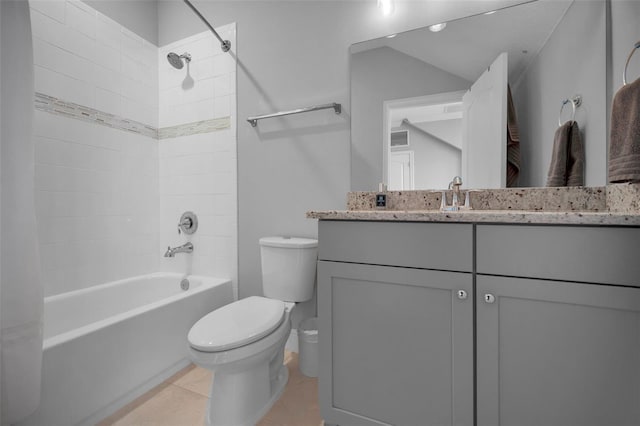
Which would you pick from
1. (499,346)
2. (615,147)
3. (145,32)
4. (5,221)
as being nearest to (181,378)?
(5,221)

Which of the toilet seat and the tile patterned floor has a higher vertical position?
the toilet seat

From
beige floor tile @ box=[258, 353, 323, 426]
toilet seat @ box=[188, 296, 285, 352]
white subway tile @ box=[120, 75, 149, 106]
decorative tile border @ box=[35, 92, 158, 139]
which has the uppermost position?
white subway tile @ box=[120, 75, 149, 106]

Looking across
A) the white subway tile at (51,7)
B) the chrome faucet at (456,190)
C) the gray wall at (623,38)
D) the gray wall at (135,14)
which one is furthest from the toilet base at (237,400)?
the gray wall at (135,14)

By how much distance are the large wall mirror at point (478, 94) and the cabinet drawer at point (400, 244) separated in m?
0.59

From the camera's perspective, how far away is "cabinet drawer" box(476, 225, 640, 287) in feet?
2.45

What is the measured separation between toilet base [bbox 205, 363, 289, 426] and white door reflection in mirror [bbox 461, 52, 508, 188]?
55.3 inches

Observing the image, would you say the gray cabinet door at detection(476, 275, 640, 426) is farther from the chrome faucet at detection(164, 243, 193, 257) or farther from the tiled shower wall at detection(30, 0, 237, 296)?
the chrome faucet at detection(164, 243, 193, 257)

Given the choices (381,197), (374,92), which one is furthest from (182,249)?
(374,92)

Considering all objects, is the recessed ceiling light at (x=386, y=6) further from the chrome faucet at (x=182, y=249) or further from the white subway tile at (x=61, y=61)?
the chrome faucet at (x=182, y=249)

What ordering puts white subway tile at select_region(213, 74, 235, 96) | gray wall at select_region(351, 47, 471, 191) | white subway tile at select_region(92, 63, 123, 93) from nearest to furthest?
1. gray wall at select_region(351, 47, 471, 191)
2. white subway tile at select_region(92, 63, 123, 93)
3. white subway tile at select_region(213, 74, 235, 96)

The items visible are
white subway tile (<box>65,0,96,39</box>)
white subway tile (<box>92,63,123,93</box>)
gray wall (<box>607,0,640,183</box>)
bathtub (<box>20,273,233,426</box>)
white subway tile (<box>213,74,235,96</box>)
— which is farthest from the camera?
white subway tile (<box>213,74,235,96</box>)

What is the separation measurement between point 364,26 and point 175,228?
6.39 feet

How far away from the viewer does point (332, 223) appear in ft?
3.65

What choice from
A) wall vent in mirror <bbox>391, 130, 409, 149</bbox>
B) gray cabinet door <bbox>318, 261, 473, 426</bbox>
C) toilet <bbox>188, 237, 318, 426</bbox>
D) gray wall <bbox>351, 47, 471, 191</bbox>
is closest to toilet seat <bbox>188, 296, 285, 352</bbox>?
toilet <bbox>188, 237, 318, 426</bbox>
